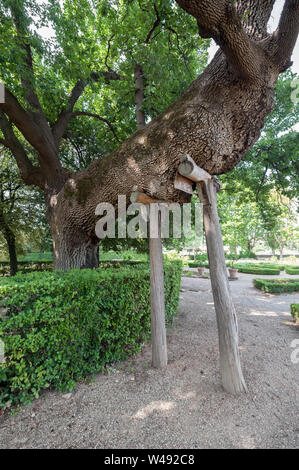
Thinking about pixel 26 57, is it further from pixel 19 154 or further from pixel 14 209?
pixel 14 209

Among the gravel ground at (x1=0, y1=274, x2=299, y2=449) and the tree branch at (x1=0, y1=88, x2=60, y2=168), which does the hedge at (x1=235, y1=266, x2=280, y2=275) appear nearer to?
the gravel ground at (x1=0, y1=274, x2=299, y2=449)

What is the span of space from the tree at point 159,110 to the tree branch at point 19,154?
0.08 feet

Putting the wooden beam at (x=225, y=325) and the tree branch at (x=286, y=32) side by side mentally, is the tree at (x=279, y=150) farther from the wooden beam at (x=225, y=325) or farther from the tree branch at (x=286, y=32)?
the wooden beam at (x=225, y=325)

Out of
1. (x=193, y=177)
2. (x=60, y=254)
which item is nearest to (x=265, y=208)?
(x=193, y=177)

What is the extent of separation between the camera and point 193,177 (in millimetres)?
2791

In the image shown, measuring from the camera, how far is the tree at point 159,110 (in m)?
2.39

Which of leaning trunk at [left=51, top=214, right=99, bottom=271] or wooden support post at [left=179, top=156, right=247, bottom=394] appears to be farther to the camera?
leaning trunk at [left=51, top=214, right=99, bottom=271]

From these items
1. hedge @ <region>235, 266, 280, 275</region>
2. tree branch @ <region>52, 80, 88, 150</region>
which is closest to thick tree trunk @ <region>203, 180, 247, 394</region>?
tree branch @ <region>52, 80, 88, 150</region>

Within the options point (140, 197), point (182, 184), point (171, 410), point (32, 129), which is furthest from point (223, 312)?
point (32, 129)

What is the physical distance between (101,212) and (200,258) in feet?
70.2

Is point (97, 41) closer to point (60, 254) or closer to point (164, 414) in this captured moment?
point (60, 254)

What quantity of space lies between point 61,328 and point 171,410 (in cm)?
168

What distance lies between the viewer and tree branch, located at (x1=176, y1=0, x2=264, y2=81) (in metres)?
1.92

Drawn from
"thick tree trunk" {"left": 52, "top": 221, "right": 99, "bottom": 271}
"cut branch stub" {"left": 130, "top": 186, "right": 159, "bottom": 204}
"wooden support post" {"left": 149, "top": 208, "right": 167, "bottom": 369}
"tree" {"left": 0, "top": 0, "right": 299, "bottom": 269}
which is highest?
"tree" {"left": 0, "top": 0, "right": 299, "bottom": 269}
